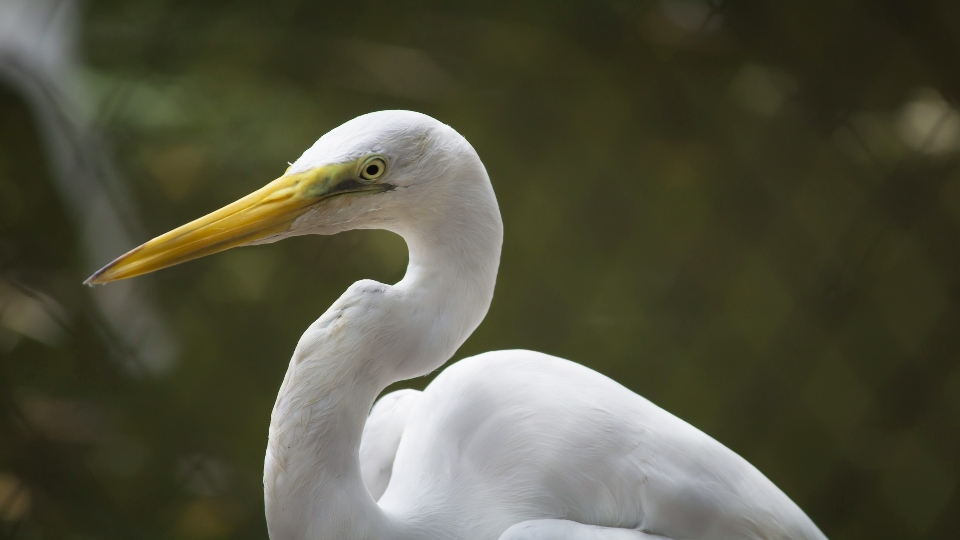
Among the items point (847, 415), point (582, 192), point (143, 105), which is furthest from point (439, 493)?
point (847, 415)

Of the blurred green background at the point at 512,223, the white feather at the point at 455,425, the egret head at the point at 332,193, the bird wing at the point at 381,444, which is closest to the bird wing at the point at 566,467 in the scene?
the white feather at the point at 455,425

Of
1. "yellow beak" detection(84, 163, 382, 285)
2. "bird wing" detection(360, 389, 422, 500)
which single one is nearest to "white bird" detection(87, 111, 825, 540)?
"yellow beak" detection(84, 163, 382, 285)

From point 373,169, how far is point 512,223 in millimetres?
1125

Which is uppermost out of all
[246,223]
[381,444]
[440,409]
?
[246,223]

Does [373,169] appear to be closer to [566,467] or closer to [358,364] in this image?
[358,364]

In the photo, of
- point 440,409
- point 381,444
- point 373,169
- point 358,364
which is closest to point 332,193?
point 373,169

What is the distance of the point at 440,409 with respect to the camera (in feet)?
2.55

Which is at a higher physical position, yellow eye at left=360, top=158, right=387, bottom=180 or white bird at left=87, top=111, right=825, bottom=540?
yellow eye at left=360, top=158, right=387, bottom=180

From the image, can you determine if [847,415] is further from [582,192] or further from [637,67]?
[637,67]

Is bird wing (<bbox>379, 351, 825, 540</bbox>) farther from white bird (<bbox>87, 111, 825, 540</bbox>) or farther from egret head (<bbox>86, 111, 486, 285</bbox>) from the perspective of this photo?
egret head (<bbox>86, 111, 486, 285</bbox>)

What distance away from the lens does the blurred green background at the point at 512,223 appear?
60.9 inches

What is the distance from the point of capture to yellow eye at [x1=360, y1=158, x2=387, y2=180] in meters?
0.60

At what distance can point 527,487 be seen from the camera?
711 mm

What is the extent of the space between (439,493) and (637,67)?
1.17 meters
